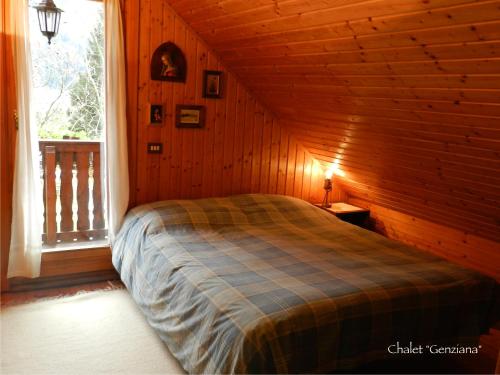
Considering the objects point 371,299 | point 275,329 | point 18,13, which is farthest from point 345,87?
point 18,13

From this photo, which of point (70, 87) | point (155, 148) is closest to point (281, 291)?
point (155, 148)

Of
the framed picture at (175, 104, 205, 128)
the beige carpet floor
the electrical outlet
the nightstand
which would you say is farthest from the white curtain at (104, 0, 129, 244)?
the nightstand

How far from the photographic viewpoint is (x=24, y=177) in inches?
114

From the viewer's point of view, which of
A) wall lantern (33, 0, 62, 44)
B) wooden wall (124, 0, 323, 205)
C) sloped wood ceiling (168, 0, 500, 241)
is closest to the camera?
sloped wood ceiling (168, 0, 500, 241)

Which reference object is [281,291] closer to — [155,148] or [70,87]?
[155,148]

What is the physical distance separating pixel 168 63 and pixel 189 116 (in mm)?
414

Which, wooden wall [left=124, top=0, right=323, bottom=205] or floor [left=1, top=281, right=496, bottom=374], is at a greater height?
wooden wall [left=124, top=0, right=323, bottom=205]

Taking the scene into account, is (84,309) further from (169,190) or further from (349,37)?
(349,37)

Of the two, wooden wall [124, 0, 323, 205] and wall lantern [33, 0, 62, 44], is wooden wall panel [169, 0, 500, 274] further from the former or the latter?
wall lantern [33, 0, 62, 44]

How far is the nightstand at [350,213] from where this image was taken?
12.8 ft

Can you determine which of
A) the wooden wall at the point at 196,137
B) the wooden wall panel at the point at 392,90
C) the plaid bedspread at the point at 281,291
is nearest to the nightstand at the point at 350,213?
the wooden wall panel at the point at 392,90

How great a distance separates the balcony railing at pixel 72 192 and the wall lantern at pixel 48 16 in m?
0.86

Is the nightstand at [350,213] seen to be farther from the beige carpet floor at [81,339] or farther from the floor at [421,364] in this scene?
the beige carpet floor at [81,339]

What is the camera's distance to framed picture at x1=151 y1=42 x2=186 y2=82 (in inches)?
128
